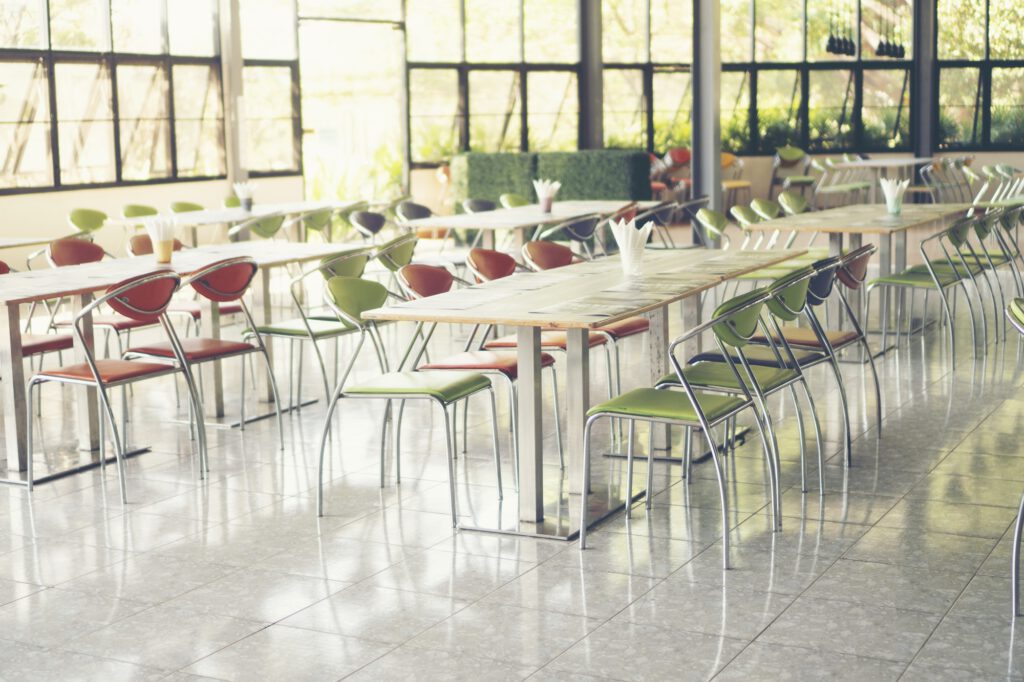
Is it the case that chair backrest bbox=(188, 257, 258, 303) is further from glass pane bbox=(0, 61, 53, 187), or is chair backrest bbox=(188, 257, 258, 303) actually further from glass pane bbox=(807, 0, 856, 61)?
glass pane bbox=(807, 0, 856, 61)

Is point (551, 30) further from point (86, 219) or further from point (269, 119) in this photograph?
point (86, 219)

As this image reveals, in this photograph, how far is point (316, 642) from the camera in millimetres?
3459

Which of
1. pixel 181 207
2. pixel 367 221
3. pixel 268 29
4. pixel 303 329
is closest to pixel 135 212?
pixel 181 207

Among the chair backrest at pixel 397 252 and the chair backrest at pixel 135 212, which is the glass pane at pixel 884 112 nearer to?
the chair backrest at pixel 135 212

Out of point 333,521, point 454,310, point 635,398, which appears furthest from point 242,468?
point 635,398

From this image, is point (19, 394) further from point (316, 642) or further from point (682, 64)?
point (682, 64)

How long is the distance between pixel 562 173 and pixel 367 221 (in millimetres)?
4408

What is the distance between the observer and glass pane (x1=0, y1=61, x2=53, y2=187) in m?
11.3

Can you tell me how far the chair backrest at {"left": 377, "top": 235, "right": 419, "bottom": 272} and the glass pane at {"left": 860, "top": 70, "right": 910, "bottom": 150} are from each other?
1263 centimetres

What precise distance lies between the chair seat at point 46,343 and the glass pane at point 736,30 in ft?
43.5

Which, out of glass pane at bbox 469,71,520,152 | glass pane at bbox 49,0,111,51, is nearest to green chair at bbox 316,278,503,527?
glass pane at bbox 49,0,111,51

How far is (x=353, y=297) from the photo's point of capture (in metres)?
5.01

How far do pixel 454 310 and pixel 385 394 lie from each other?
0.42 meters

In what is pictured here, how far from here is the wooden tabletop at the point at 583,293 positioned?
4.21 metres
